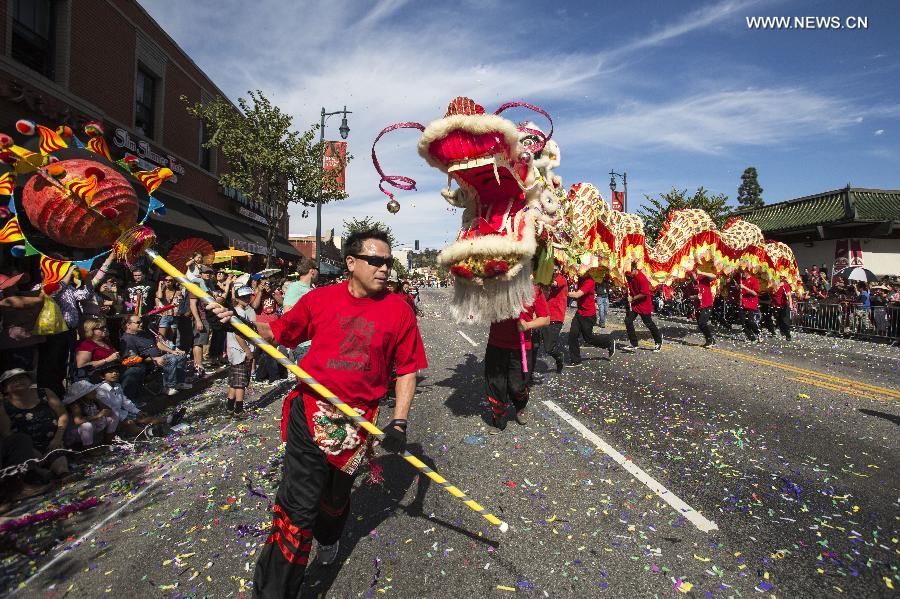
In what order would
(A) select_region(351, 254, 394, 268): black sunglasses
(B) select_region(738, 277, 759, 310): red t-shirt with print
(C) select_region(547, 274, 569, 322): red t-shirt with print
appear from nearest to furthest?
(A) select_region(351, 254, 394, 268): black sunglasses
(C) select_region(547, 274, 569, 322): red t-shirt with print
(B) select_region(738, 277, 759, 310): red t-shirt with print

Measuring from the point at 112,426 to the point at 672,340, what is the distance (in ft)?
37.7

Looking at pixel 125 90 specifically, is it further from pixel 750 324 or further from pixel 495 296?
pixel 750 324

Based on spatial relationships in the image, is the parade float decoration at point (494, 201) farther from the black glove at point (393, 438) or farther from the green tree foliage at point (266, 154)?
the green tree foliage at point (266, 154)

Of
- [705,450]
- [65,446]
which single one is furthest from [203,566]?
[705,450]

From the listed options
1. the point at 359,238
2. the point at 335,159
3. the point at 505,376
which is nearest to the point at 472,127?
the point at 359,238

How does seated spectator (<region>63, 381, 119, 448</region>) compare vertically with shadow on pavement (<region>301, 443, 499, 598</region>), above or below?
above

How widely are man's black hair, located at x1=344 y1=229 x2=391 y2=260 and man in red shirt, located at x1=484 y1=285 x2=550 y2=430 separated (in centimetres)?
229

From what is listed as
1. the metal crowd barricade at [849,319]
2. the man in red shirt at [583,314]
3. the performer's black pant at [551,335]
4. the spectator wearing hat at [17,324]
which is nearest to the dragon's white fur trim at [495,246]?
the performer's black pant at [551,335]

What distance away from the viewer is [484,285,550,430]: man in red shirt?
478cm

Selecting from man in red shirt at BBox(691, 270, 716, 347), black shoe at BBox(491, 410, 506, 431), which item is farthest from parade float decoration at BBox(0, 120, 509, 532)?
man in red shirt at BBox(691, 270, 716, 347)

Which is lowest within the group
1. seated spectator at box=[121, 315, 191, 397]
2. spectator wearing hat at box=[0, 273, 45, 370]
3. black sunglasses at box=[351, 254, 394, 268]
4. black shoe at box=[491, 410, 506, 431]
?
black shoe at box=[491, 410, 506, 431]

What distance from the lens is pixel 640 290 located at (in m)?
9.31

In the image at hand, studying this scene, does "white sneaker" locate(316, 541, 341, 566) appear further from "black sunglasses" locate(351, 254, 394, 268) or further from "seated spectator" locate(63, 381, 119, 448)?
"seated spectator" locate(63, 381, 119, 448)

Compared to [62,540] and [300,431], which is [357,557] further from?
[62,540]
